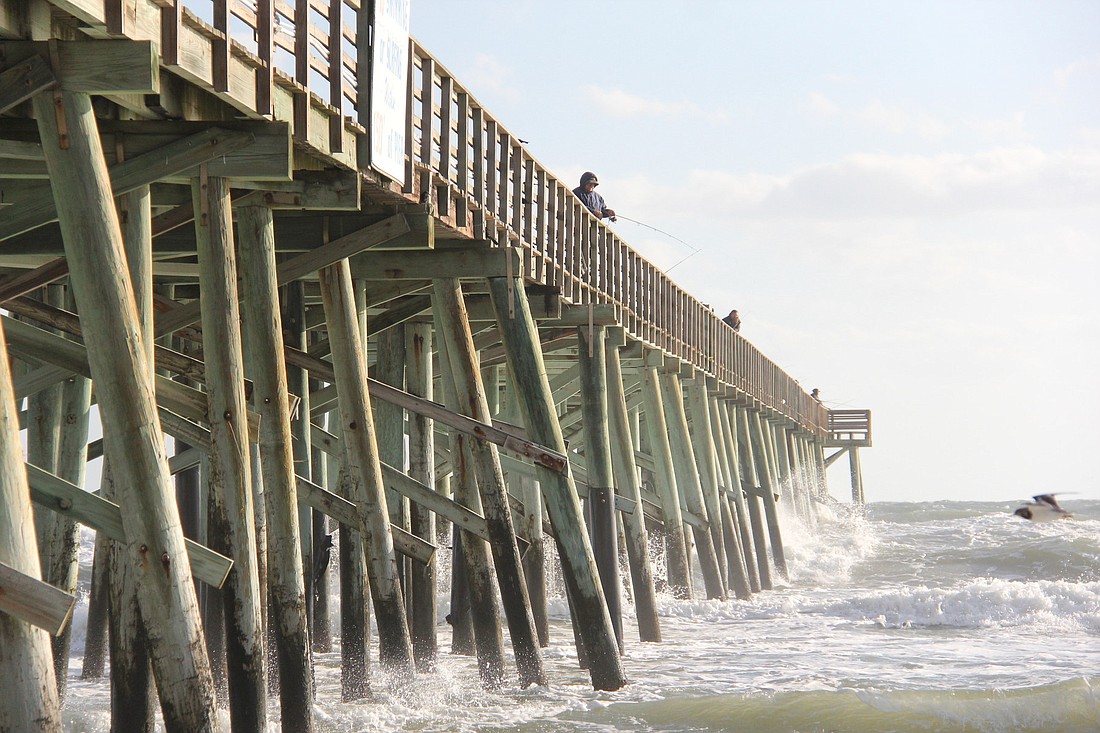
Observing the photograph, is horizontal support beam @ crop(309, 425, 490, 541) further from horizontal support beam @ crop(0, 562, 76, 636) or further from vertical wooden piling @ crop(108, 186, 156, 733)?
horizontal support beam @ crop(0, 562, 76, 636)

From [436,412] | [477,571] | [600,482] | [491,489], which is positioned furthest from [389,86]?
[600,482]

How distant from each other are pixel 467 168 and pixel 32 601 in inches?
225

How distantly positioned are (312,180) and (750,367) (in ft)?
60.6

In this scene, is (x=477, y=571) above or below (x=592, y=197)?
below

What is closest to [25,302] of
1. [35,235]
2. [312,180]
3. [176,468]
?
[35,235]

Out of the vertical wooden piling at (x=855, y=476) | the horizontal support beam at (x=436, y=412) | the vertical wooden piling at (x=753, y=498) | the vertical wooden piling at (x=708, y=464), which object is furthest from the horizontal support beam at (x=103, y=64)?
the vertical wooden piling at (x=855, y=476)

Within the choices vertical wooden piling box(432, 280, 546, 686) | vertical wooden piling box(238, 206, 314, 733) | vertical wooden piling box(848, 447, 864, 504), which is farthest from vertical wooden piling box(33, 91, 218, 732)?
vertical wooden piling box(848, 447, 864, 504)

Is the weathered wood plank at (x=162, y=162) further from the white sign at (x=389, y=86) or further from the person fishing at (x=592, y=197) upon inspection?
the person fishing at (x=592, y=197)

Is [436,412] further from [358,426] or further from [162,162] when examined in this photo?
[162,162]

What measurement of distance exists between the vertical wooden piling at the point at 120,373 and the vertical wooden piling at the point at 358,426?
3.27 m

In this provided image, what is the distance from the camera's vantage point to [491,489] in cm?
1000

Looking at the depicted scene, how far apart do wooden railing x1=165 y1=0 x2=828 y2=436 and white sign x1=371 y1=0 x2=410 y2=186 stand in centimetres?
9

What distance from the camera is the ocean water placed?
30.9ft

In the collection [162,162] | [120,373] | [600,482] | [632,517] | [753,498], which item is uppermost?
[162,162]
